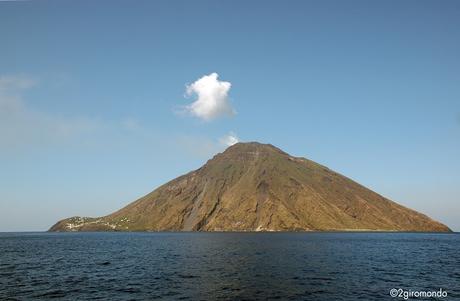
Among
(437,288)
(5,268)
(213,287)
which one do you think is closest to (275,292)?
(213,287)

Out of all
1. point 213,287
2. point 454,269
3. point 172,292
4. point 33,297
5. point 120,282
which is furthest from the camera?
point 454,269

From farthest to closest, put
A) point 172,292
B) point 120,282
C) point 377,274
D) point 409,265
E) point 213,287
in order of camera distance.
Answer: point 409,265, point 377,274, point 120,282, point 213,287, point 172,292

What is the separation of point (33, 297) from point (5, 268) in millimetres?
33929

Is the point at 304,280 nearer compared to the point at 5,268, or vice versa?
the point at 304,280

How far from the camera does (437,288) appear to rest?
172 ft

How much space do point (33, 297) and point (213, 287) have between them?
21.5 m

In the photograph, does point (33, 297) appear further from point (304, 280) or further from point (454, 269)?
point (454, 269)

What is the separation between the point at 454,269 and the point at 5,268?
270 ft

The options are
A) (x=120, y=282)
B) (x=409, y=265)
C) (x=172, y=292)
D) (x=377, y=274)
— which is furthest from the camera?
(x=409, y=265)

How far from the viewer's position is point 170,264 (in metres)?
80.4

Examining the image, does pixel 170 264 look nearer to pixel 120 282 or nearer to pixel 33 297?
pixel 120 282

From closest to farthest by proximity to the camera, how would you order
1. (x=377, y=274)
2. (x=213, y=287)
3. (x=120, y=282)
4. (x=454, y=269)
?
(x=213, y=287) → (x=120, y=282) → (x=377, y=274) → (x=454, y=269)

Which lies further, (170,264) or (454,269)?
(170,264)

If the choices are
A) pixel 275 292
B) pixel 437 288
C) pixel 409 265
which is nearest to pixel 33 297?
pixel 275 292
